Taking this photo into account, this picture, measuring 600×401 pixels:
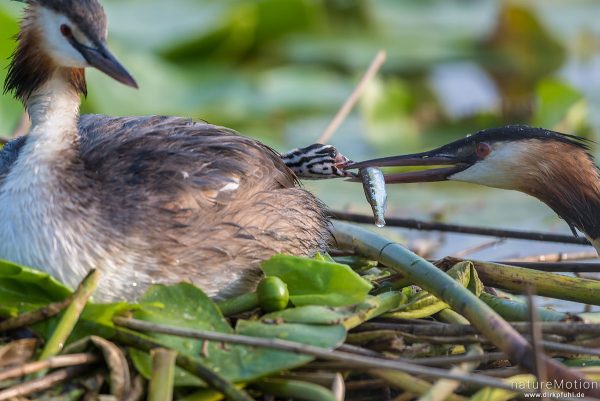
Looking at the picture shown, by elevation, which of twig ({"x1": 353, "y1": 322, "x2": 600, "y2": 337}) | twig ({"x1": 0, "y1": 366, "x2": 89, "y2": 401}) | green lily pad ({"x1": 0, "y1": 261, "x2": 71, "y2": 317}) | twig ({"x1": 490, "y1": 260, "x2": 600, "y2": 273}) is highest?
twig ({"x1": 490, "y1": 260, "x2": 600, "y2": 273})

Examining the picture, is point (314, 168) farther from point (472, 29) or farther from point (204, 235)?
point (472, 29)

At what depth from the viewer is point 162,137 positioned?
4.41 m

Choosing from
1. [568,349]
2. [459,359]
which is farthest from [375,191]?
[568,349]

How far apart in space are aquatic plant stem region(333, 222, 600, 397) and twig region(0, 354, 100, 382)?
126 cm

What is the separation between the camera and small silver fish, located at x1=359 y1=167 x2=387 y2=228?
4.54 meters

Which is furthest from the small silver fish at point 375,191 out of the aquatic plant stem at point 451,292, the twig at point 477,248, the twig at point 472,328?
the twig at point 477,248

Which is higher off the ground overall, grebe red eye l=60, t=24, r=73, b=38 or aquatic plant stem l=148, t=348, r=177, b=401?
grebe red eye l=60, t=24, r=73, b=38

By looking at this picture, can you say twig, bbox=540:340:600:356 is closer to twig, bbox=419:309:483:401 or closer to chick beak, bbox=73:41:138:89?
twig, bbox=419:309:483:401

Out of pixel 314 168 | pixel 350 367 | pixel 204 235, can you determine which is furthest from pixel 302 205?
pixel 350 367

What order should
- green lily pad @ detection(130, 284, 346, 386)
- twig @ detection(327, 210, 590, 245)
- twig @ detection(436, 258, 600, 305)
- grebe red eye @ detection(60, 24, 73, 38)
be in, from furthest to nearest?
1. twig @ detection(327, 210, 590, 245)
2. twig @ detection(436, 258, 600, 305)
3. grebe red eye @ detection(60, 24, 73, 38)
4. green lily pad @ detection(130, 284, 346, 386)

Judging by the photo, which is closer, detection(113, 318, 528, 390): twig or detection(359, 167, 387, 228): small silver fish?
detection(113, 318, 528, 390): twig

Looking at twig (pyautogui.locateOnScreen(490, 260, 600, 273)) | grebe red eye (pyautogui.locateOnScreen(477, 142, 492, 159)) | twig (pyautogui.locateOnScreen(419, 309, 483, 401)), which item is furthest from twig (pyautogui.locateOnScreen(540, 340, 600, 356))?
grebe red eye (pyautogui.locateOnScreen(477, 142, 492, 159))

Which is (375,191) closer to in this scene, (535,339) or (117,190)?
(117,190)

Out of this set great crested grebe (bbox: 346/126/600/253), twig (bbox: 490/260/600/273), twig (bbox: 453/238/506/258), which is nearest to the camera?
twig (bbox: 490/260/600/273)
